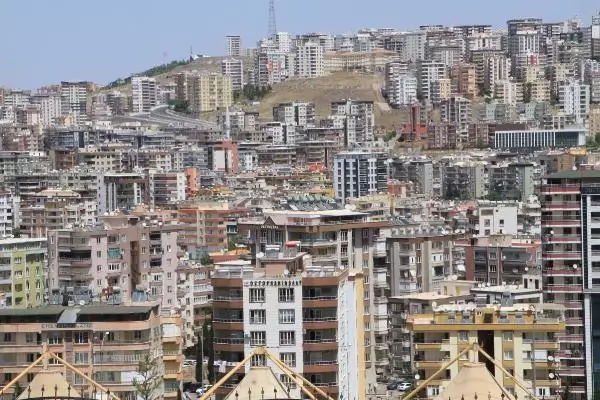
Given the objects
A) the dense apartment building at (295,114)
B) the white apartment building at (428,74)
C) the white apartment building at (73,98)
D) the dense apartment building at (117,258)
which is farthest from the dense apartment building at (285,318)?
the white apartment building at (73,98)

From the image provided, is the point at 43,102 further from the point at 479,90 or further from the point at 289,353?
the point at 289,353

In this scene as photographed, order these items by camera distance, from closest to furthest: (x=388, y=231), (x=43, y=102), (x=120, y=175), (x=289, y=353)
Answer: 1. (x=289, y=353)
2. (x=388, y=231)
3. (x=120, y=175)
4. (x=43, y=102)

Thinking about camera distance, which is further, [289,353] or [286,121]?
[286,121]

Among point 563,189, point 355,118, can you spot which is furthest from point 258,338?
point 355,118

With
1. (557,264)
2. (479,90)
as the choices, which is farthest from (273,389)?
(479,90)

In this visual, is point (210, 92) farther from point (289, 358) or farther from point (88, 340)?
point (289, 358)

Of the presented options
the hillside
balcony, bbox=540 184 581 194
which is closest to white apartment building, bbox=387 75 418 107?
the hillside
